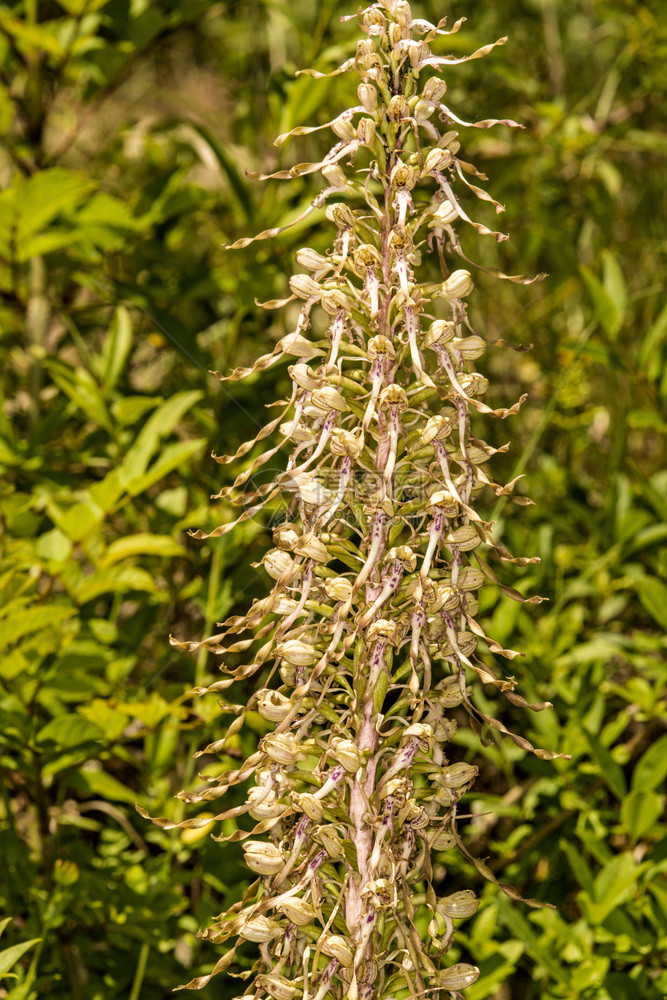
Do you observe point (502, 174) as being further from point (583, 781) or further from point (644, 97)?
point (583, 781)

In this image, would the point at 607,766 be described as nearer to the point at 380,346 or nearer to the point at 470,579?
the point at 470,579

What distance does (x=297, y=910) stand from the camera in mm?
751

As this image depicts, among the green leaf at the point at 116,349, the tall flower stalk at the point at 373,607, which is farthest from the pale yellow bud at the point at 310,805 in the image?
the green leaf at the point at 116,349

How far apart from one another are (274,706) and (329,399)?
0.26 m

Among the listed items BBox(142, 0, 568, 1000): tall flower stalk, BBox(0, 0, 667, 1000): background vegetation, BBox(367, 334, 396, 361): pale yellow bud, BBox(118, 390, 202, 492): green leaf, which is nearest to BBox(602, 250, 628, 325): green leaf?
BBox(0, 0, 667, 1000): background vegetation

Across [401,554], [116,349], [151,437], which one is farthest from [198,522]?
[401,554]

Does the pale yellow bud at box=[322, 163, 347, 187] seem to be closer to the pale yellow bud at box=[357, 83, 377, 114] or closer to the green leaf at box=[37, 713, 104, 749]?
the pale yellow bud at box=[357, 83, 377, 114]

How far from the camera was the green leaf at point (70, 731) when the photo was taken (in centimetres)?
107

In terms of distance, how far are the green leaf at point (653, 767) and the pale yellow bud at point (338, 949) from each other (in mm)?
574

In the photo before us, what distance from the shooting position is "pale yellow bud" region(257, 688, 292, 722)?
0.79m

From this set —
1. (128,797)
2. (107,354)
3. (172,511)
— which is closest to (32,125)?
(107,354)

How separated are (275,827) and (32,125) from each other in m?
1.35

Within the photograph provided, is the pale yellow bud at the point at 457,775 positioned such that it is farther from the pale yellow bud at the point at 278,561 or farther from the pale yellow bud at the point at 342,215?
the pale yellow bud at the point at 342,215

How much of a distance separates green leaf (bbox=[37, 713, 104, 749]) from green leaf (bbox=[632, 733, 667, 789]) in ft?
2.17
